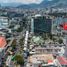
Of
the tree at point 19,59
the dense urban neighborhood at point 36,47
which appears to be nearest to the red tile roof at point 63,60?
the dense urban neighborhood at point 36,47

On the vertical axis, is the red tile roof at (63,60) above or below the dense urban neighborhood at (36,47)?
above

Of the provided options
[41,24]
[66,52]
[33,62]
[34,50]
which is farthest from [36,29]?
[33,62]

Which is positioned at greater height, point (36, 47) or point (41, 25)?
point (41, 25)

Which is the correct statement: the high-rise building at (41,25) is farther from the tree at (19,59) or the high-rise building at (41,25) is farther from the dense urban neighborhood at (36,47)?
the tree at (19,59)

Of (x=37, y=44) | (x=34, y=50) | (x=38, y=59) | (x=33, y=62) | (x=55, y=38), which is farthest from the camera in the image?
(x=55, y=38)

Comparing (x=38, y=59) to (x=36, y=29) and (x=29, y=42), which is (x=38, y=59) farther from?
(x=36, y=29)

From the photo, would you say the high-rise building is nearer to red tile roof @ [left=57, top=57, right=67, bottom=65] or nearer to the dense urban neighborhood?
the dense urban neighborhood

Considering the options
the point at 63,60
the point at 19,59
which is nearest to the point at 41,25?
the point at 19,59

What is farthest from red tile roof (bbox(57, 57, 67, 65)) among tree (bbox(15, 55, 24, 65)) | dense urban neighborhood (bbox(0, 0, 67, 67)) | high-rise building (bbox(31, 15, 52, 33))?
high-rise building (bbox(31, 15, 52, 33))

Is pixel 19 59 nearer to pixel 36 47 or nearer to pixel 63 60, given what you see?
pixel 63 60
